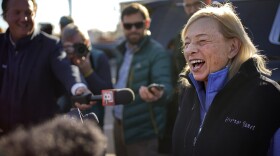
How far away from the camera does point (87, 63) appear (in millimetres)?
4008

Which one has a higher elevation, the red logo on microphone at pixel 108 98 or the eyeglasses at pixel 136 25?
the eyeglasses at pixel 136 25

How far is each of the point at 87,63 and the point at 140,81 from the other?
619 millimetres

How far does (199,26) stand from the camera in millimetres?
2633

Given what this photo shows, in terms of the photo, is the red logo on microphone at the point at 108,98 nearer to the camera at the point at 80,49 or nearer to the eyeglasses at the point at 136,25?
the camera at the point at 80,49

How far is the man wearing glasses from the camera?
66cm

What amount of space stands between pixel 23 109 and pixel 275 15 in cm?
255

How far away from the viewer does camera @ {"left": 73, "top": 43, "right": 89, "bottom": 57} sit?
3.90 metres

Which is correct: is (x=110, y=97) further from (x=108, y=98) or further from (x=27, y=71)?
(x=27, y=71)

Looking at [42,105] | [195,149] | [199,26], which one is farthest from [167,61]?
[195,149]

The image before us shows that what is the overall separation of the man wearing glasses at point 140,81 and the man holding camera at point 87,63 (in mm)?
269

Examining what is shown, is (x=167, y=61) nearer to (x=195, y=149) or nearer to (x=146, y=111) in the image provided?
(x=146, y=111)

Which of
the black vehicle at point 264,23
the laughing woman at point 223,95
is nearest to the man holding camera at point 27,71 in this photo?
the laughing woman at point 223,95

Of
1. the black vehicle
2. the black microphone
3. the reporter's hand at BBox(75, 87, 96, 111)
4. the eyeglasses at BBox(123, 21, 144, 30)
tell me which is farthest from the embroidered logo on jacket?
the eyeglasses at BBox(123, 21, 144, 30)

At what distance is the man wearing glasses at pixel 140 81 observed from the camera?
14.4 ft
